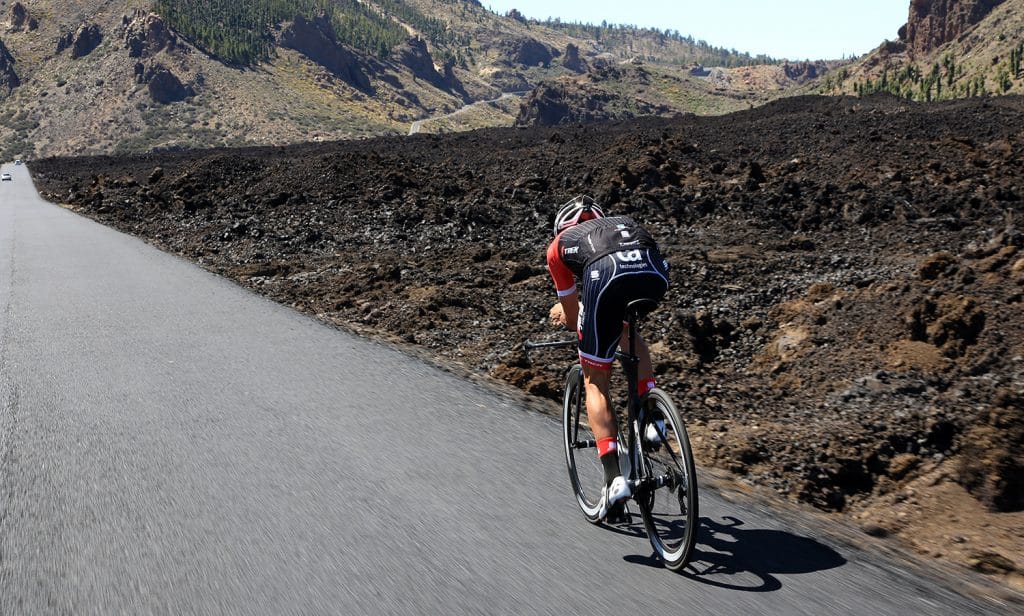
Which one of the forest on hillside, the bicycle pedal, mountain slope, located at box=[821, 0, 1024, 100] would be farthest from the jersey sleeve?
the forest on hillside

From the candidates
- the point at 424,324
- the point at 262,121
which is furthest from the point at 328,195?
the point at 262,121

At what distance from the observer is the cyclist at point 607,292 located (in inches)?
152

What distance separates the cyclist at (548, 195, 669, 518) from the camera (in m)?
3.87

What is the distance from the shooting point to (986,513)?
4.56 m

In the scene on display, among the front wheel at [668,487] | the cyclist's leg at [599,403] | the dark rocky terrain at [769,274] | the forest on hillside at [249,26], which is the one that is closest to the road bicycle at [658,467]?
the front wheel at [668,487]

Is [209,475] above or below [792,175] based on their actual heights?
below

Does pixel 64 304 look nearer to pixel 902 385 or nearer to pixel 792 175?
pixel 902 385

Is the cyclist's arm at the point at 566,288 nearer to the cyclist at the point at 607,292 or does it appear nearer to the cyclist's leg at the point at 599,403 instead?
the cyclist at the point at 607,292

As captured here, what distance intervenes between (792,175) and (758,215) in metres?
4.36

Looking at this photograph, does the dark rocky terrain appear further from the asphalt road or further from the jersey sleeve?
the jersey sleeve

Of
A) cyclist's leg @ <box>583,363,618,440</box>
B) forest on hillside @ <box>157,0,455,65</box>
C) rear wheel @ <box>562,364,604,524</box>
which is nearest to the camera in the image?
cyclist's leg @ <box>583,363,618,440</box>

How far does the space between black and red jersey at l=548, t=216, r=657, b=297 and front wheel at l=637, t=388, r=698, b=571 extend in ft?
2.32

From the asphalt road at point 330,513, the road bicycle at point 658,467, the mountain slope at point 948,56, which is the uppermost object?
the mountain slope at point 948,56

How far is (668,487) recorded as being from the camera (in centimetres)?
369
